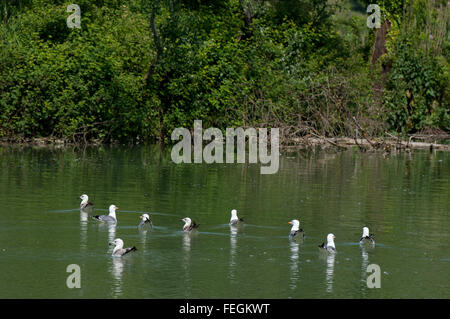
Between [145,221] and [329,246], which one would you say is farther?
[145,221]

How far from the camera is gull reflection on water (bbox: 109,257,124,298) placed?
1506 cm

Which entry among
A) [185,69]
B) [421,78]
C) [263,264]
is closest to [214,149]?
[185,69]

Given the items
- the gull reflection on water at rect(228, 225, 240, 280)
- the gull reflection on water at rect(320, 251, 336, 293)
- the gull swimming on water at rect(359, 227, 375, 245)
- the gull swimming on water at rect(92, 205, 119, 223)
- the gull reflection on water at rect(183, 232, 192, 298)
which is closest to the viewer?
the gull reflection on water at rect(183, 232, 192, 298)

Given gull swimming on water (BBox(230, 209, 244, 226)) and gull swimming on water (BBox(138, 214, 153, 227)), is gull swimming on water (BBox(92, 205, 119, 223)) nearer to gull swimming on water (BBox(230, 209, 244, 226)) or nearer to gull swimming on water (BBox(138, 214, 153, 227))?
gull swimming on water (BBox(138, 214, 153, 227))

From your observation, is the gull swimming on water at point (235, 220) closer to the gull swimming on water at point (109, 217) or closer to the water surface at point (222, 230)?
the water surface at point (222, 230)

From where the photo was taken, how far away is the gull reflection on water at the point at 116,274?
49.4 feet

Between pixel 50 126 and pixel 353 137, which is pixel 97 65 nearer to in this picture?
pixel 50 126

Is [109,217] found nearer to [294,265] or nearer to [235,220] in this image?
[235,220]

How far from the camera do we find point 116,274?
16.3 meters

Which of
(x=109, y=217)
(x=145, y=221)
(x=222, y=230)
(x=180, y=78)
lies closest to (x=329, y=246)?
(x=222, y=230)

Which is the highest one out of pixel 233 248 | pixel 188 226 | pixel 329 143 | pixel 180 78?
pixel 180 78

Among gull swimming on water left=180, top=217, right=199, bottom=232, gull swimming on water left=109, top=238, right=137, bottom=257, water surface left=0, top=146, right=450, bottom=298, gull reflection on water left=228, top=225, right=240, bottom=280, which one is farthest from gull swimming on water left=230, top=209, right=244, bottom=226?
gull swimming on water left=109, top=238, right=137, bottom=257

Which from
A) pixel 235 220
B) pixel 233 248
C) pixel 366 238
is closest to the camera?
pixel 233 248

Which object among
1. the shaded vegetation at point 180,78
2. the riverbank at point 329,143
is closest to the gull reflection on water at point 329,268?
the riverbank at point 329,143
